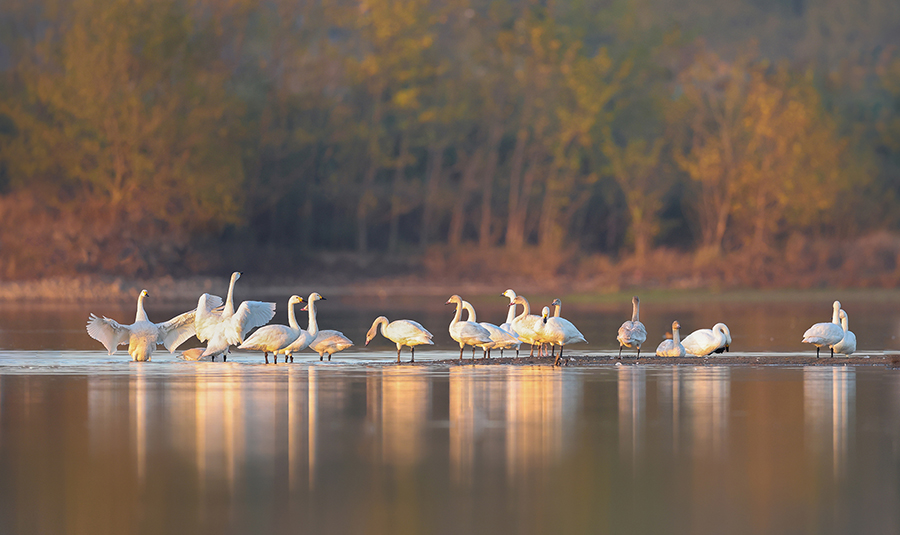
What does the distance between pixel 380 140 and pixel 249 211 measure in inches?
256

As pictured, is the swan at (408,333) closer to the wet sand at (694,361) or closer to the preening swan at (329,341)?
the wet sand at (694,361)

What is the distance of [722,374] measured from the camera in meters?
19.5

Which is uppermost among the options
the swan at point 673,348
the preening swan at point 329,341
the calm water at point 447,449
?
the preening swan at point 329,341

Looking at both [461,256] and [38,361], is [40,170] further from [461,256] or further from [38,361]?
[38,361]

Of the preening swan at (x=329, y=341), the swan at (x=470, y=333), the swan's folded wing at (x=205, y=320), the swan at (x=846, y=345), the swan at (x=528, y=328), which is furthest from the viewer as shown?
the swan's folded wing at (x=205, y=320)

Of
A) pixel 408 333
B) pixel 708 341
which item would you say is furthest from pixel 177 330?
pixel 708 341

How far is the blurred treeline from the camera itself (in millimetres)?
50062

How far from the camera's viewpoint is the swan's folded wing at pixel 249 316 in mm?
21453

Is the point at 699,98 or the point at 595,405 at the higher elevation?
the point at 699,98

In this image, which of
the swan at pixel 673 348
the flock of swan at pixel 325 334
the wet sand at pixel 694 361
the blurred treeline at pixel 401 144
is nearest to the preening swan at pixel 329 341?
the flock of swan at pixel 325 334

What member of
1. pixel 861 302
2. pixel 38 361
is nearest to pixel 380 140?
pixel 861 302

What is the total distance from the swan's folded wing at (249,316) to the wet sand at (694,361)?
8.30ft

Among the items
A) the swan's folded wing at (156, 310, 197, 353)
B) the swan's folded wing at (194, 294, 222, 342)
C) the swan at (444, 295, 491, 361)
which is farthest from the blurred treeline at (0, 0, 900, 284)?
the swan at (444, 295, 491, 361)

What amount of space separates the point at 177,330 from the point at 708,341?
8.76m
